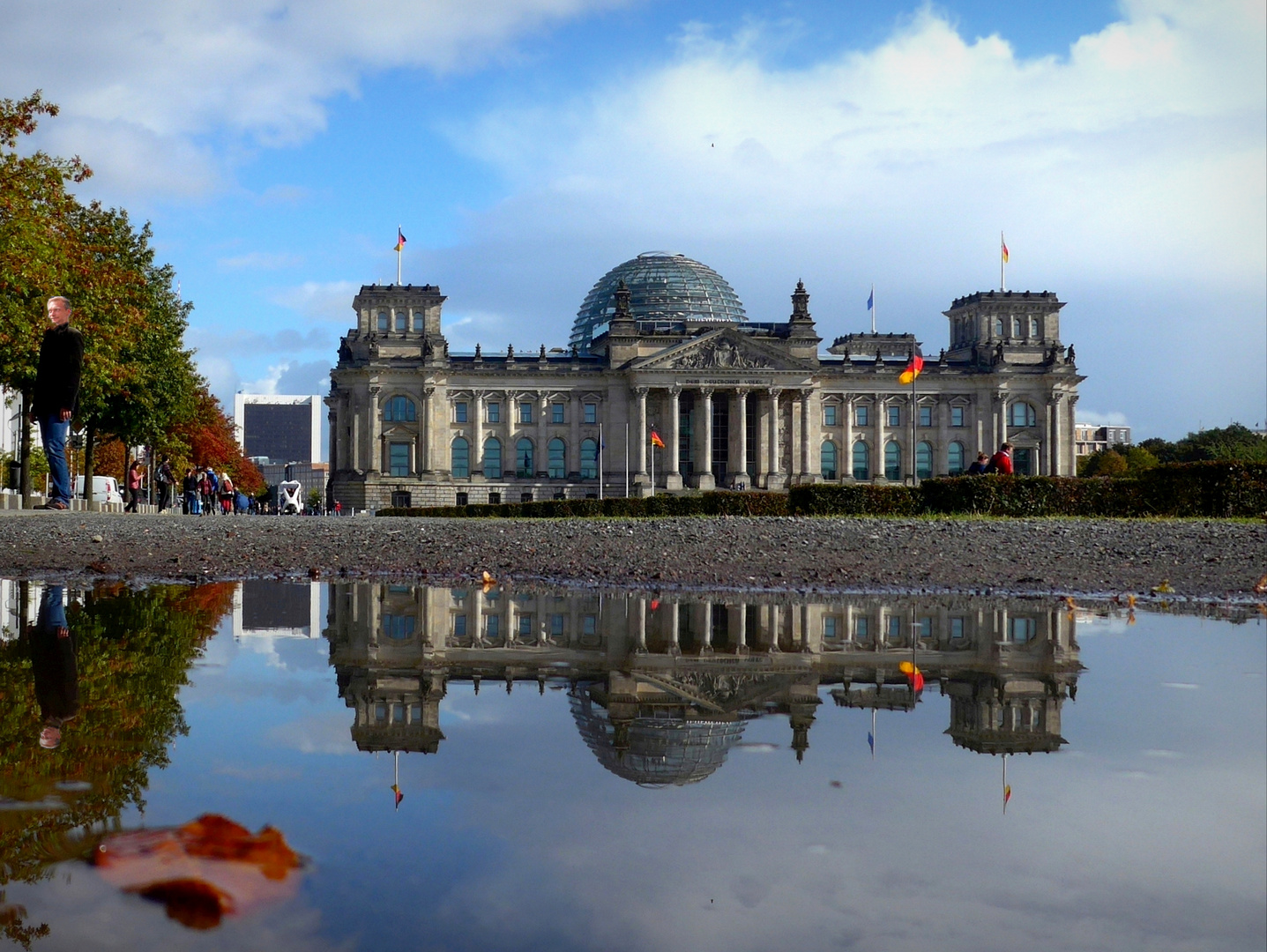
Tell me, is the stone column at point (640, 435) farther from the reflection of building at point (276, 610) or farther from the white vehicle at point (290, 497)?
the reflection of building at point (276, 610)

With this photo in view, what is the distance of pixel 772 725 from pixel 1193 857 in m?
1.88

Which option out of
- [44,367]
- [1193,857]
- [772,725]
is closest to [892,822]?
[1193,857]

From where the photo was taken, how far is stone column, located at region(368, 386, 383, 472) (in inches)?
3654

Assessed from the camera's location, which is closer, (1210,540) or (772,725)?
(772,725)

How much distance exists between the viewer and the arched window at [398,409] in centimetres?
9369

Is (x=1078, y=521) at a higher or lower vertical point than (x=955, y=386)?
lower

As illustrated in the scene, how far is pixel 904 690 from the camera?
18.7ft

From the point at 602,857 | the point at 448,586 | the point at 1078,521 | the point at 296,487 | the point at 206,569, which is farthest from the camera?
the point at 296,487

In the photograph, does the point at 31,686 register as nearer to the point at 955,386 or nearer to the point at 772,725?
the point at 772,725

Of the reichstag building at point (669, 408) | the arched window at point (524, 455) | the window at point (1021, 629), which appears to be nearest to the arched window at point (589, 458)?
the reichstag building at point (669, 408)

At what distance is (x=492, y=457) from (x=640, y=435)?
12323 millimetres

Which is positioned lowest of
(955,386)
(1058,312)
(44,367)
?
(44,367)

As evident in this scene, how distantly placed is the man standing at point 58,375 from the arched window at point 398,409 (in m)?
80.3

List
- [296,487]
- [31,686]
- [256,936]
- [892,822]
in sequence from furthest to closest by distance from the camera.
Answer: [296,487] → [31,686] → [892,822] → [256,936]
